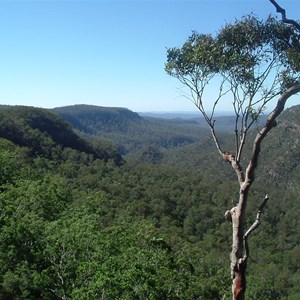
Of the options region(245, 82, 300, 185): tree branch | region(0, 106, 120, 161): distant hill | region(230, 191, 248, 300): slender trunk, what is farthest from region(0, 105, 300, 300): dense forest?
region(245, 82, 300, 185): tree branch

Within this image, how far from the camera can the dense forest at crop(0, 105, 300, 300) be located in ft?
43.4

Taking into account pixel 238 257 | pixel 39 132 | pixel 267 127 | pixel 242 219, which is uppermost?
pixel 267 127

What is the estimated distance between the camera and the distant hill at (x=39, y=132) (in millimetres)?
83750

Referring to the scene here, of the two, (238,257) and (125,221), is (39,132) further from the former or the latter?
(238,257)

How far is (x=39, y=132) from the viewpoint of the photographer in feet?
301

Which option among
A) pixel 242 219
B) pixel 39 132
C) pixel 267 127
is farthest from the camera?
pixel 39 132

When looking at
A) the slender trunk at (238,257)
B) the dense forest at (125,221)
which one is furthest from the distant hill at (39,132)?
the slender trunk at (238,257)

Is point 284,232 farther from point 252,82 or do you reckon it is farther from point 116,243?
point 252,82

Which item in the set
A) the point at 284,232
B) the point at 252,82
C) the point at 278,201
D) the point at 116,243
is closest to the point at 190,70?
the point at 252,82

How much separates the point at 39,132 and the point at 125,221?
242 ft

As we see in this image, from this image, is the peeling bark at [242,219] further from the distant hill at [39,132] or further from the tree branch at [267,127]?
the distant hill at [39,132]

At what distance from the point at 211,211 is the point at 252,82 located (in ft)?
237

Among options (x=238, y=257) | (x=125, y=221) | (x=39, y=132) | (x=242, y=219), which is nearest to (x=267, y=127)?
(x=242, y=219)

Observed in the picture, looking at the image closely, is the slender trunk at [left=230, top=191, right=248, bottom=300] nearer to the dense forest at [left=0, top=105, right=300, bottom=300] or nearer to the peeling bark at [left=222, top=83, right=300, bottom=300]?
the peeling bark at [left=222, top=83, right=300, bottom=300]
